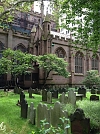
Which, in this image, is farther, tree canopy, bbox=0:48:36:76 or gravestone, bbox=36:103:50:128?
tree canopy, bbox=0:48:36:76

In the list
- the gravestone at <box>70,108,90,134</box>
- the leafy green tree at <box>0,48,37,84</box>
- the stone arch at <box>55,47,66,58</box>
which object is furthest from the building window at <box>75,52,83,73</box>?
the gravestone at <box>70,108,90,134</box>

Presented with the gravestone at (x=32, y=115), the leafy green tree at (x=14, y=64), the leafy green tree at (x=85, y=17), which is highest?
the leafy green tree at (x=85, y=17)

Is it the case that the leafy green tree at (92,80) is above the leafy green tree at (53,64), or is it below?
below

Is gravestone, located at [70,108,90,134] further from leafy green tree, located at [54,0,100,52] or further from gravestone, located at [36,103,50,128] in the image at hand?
leafy green tree, located at [54,0,100,52]

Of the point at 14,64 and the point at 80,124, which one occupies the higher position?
the point at 14,64

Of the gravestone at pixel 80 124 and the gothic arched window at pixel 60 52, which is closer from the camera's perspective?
the gravestone at pixel 80 124

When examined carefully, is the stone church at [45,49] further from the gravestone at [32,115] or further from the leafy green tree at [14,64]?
the gravestone at [32,115]

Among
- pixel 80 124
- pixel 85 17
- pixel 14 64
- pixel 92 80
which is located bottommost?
pixel 80 124

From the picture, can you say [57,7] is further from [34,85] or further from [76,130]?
[34,85]

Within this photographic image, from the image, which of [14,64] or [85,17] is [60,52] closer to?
[14,64]

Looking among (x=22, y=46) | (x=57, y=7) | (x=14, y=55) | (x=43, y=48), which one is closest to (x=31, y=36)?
(x=22, y=46)

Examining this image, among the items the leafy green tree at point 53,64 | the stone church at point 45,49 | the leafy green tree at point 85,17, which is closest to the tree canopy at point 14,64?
the leafy green tree at point 53,64

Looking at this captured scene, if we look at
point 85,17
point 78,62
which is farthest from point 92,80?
point 85,17

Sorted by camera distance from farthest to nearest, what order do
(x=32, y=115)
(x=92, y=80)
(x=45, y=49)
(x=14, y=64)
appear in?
(x=45, y=49)
(x=92, y=80)
(x=14, y=64)
(x=32, y=115)
